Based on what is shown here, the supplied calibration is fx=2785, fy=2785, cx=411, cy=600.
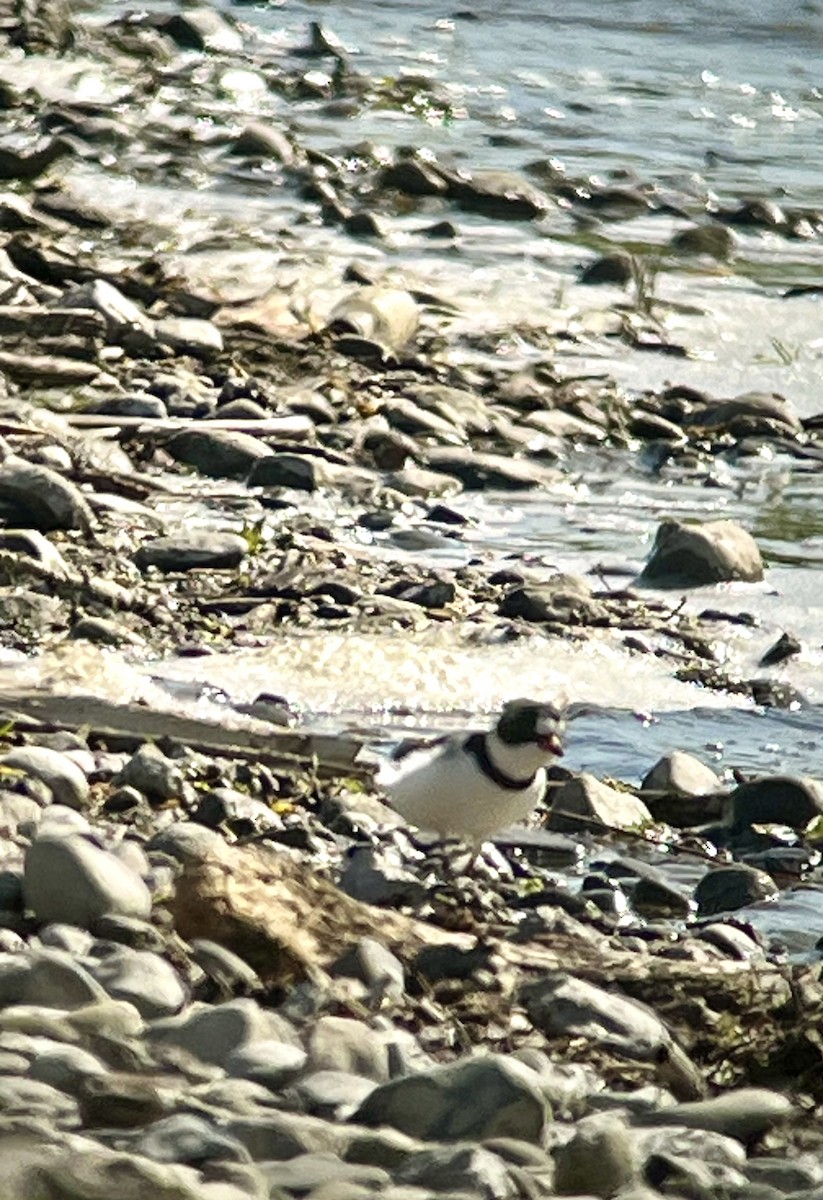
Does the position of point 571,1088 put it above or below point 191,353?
above

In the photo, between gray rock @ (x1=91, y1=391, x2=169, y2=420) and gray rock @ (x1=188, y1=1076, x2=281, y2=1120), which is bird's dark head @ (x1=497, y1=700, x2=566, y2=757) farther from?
gray rock @ (x1=91, y1=391, x2=169, y2=420)

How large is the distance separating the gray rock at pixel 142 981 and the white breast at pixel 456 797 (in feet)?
4.25

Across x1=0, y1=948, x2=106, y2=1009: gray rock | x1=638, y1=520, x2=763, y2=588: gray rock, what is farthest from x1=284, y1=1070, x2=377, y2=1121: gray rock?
x1=638, y1=520, x2=763, y2=588: gray rock

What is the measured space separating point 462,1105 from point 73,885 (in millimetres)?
991

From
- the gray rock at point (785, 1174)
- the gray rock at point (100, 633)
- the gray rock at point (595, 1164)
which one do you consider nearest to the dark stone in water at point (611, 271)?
the gray rock at point (100, 633)

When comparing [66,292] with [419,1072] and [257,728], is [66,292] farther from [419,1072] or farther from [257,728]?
[419,1072]

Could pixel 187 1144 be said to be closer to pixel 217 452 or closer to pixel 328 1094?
pixel 328 1094

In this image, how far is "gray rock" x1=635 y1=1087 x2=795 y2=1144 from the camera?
14.1 feet

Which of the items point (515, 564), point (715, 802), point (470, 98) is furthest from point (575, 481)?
point (470, 98)

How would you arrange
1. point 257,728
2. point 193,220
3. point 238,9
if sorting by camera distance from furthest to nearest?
point 238,9 → point 193,220 → point 257,728

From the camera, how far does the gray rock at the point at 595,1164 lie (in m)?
3.92

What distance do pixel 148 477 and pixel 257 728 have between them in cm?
242

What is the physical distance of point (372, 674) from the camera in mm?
7152

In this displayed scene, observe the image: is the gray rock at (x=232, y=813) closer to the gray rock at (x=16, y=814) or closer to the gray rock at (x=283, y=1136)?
the gray rock at (x=16, y=814)
